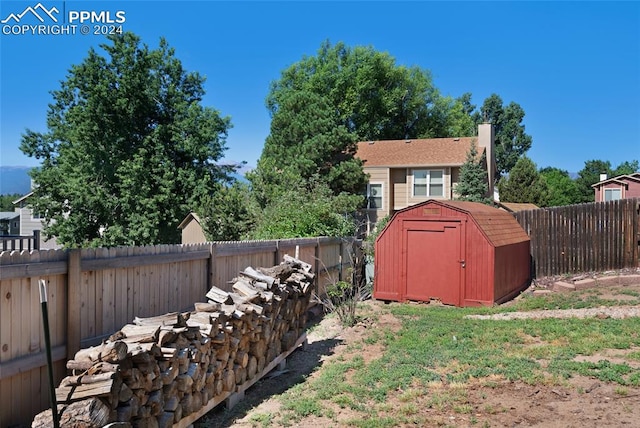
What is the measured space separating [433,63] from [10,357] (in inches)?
1734

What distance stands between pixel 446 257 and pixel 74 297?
366 inches

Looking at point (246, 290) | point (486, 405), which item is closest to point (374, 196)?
point (246, 290)

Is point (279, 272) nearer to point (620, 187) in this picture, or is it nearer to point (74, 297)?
point (74, 297)

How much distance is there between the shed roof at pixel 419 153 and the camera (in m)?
24.1

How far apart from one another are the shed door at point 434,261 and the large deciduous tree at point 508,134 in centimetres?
4772

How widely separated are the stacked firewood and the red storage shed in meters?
6.08

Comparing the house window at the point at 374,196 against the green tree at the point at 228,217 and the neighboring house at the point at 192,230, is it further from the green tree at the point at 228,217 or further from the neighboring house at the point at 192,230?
the neighboring house at the point at 192,230

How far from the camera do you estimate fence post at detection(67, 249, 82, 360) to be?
13.2 feet

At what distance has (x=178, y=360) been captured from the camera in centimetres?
413

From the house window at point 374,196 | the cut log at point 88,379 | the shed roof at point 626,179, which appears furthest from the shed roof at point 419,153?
the cut log at point 88,379

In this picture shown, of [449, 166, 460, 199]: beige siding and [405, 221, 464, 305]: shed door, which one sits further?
[449, 166, 460, 199]: beige siding

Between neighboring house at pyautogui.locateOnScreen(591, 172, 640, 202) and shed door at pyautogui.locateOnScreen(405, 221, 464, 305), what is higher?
neighboring house at pyautogui.locateOnScreen(591, 172, 640, 202)

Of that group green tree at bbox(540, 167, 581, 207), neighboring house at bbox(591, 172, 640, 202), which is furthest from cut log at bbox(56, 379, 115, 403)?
green tree at bbox(540, 167, 581, 207)

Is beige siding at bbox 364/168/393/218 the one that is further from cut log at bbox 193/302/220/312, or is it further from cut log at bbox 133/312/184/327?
cut log at bbox 133/312/184/327
